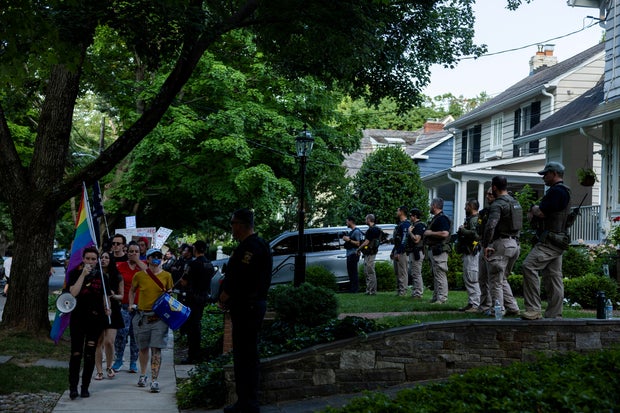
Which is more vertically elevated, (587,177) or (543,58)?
(543,58)

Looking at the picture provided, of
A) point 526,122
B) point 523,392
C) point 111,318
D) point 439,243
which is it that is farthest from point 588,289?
point 526,122

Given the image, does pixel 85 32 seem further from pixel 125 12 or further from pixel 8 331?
pixel 8 331

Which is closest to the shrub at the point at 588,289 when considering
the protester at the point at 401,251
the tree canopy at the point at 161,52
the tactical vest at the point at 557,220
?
the protester at the point at 401,251

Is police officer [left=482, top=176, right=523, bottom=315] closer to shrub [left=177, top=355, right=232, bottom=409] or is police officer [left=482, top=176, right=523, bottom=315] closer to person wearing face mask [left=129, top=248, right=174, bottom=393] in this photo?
shrub [left=177, top=355, right=232, bottom=409]

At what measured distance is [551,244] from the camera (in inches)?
394

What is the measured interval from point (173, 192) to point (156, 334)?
2427 cm

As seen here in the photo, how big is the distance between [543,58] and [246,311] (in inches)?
1242

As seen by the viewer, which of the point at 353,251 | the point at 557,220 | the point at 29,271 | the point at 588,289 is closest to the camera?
the point at 557,220

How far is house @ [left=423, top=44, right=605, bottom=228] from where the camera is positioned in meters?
28.2

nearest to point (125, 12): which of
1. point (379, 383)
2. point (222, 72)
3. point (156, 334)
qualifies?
point (156, 334)

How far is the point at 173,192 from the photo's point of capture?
34.2 metres

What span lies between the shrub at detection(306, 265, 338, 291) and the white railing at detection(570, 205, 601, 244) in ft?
20.9

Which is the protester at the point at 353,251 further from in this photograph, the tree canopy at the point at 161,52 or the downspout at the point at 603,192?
the tree canopy at the point at 161,52

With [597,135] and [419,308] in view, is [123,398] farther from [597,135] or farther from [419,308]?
[597,135]
